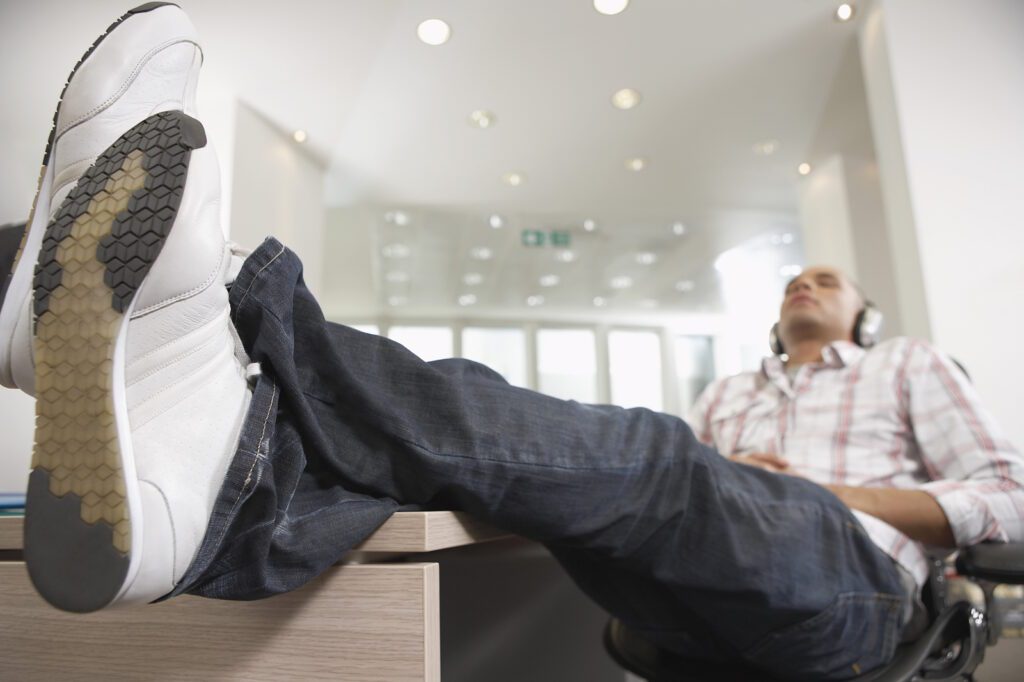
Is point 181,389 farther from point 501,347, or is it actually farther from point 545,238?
point 501,347

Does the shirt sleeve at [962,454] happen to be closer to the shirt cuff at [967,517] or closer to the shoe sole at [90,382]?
the shirt cuff at [967,517]

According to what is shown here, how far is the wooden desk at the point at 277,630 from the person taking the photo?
45cm

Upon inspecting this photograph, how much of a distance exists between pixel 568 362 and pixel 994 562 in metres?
5.02

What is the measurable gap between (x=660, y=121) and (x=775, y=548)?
9.93 feet

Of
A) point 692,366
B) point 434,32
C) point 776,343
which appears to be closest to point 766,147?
point 434,32

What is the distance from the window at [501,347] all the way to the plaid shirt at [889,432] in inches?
149

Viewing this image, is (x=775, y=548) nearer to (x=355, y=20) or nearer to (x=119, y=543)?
(x=119, y=543)

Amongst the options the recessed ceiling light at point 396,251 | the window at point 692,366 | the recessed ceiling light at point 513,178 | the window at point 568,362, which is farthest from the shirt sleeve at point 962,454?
the window at point 692,366

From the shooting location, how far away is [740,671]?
0.76 metres

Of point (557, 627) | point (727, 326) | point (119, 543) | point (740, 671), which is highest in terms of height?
point (727, 326)

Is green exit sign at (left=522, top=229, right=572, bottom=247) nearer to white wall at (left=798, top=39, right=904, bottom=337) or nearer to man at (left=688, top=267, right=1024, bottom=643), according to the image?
white wall at (left=798, top=39, right=904, bottom=337)

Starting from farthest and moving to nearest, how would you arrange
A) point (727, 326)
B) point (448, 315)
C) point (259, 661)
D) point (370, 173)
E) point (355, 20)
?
point (727, 326) → point (448, 315) → point (370, 173) → point (355, 20) → point (259, 661)

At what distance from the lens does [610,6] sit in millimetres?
2553

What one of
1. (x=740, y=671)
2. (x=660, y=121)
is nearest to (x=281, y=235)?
(x=660, y=121)
